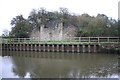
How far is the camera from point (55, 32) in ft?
111

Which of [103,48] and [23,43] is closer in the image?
[103,48]

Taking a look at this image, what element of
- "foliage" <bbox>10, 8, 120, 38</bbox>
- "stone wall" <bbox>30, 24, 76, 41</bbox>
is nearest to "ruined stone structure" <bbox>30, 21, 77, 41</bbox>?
"stone wall" <bbox>30, 24, 76, 41</bbox>

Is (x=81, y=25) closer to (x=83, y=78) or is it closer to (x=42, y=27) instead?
(x=42, y=27)

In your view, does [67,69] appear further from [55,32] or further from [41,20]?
[41,20]

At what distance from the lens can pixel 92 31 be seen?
2612 cm

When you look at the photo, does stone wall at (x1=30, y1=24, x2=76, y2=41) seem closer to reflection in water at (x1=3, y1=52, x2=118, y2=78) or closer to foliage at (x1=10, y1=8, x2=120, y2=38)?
foliage at (x1=10, y1=8, x2=120, y2=38)

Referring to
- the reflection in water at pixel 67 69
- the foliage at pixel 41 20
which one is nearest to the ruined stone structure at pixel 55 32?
the foliage at pixel 41 20

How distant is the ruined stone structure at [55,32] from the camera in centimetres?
3306

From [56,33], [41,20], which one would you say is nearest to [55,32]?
[56,33]

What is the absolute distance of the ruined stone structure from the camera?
108 feet

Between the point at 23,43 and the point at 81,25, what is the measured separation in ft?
39.4

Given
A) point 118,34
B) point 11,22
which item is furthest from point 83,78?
point 11,22

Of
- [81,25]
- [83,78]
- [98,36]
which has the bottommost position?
[83,78]

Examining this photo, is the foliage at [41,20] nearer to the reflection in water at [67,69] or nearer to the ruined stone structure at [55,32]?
the ruined stone structure at [55,32]
